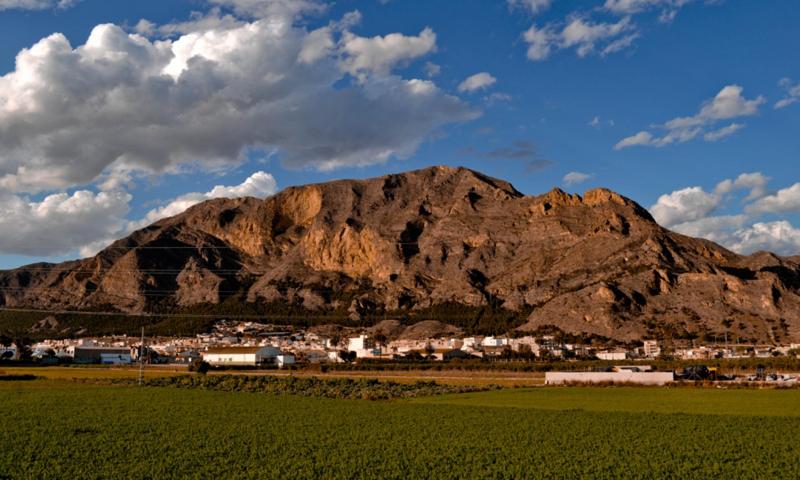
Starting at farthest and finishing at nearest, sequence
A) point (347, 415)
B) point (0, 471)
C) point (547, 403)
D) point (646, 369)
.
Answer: point (646, 369) < point (547, 403) < point (347, 415) < point (0, 471)

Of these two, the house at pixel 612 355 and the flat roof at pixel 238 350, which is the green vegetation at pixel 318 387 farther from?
the house at pixel 612 355

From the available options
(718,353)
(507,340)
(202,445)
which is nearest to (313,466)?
(202,445)

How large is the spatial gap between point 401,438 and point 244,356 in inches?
5783

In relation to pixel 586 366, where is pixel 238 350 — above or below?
above

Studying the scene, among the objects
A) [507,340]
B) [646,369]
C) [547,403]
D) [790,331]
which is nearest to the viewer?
[547,403]

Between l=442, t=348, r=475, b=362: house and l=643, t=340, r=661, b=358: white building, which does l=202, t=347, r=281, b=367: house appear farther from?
l=643, t=340, r=661, b=358: white building

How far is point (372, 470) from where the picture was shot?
90.3 ft

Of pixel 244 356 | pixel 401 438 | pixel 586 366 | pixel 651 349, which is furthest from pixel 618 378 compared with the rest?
pixel 244 356

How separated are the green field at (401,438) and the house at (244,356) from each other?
110509mm

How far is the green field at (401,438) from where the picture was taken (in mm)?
27719

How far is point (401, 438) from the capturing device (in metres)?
36.8

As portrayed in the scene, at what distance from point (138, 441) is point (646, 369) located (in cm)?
8887

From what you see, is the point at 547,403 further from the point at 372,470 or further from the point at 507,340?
the point at 507,340

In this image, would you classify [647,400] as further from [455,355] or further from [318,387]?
[455,355]
